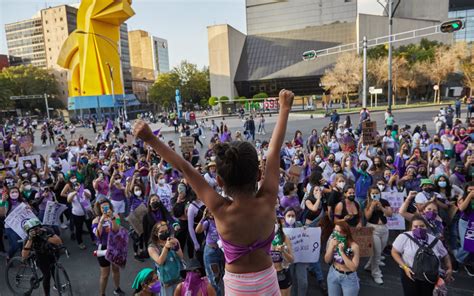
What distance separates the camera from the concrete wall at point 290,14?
8662 cm

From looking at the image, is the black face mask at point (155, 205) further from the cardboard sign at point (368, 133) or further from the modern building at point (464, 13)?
the modern building at point (464, 13)

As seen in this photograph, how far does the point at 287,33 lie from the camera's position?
77562mm

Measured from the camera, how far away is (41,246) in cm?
525

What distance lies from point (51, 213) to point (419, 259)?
677 centimetres

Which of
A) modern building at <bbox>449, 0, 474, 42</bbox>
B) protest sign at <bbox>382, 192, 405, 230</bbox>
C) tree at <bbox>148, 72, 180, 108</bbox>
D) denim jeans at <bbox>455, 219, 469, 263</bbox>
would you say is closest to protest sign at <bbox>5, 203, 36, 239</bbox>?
protest sign at <bbox>382, 192, 405, 230</bbox>

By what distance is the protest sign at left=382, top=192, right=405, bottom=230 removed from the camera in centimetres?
636

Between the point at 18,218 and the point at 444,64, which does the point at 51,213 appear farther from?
the point at 444,64

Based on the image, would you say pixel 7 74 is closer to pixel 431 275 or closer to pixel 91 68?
pixel 91 68

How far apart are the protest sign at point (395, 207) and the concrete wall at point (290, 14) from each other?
88.9 m

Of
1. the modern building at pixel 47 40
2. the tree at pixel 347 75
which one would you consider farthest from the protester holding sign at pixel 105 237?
the modern building at pixel 47 40

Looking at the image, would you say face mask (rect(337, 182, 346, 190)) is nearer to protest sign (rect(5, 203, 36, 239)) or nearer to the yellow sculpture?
protest sign (rect(5, 203, 36, 239))

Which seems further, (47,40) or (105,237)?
(47,40)

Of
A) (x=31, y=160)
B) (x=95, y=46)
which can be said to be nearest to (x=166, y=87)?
(x=95, y=46)

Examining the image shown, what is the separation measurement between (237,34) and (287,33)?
12.2 meters
